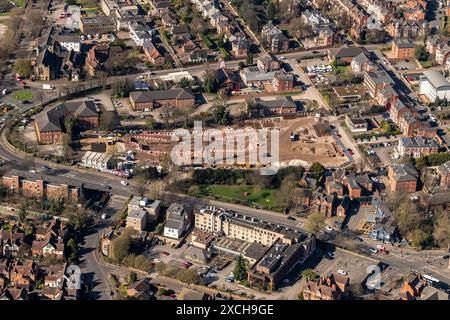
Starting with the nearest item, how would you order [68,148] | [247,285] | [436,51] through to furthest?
[247,285], [68,148], [436,51]

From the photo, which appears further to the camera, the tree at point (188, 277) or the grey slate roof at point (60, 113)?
the grey slate roof at point (60, 113)

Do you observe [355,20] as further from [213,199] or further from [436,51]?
[213,199]

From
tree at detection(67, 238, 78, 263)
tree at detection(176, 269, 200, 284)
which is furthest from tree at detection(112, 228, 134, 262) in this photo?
tree at detection(176, 269, 200, 284)

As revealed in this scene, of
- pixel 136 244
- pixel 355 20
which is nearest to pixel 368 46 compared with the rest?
pixel 355 20

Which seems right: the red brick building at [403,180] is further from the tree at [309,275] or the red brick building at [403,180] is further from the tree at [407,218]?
the tree at [309,275]

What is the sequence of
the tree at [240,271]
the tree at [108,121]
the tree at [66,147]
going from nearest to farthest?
the tree at [240,271] → the tree at [66,147] → the tree at [108,121]

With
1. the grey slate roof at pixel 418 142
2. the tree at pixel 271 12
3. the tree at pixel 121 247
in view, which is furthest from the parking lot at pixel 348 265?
the tree at pixel 271 12
